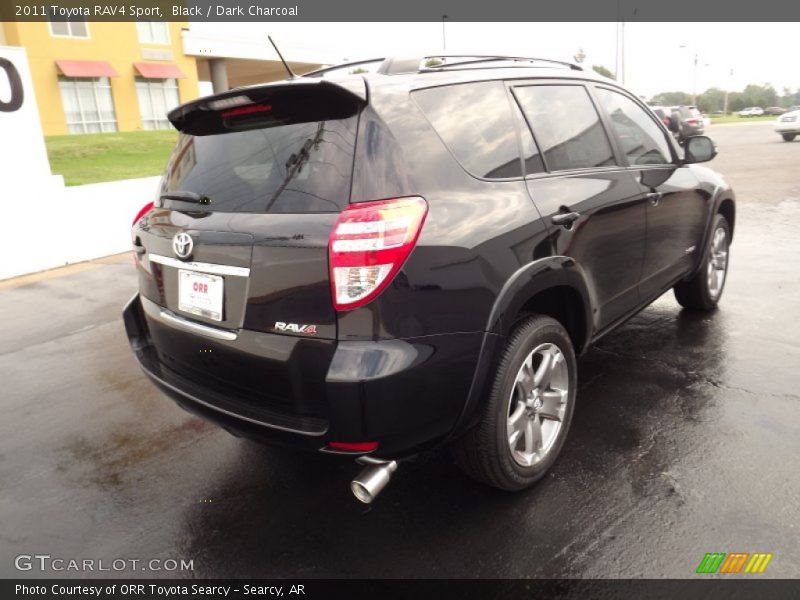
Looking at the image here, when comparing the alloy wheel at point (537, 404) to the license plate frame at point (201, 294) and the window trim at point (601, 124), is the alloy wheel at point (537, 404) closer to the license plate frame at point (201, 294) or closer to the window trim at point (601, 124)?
the window trim at point (601, 124)

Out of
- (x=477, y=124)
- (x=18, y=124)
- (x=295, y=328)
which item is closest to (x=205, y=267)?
(x=295, y=328)

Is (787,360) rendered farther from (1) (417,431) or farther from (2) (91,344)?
(2) (91,344)

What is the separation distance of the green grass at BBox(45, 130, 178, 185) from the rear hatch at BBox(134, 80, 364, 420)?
1211cm

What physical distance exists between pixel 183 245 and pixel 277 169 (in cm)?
51

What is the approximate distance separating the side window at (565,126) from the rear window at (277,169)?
1120 mm

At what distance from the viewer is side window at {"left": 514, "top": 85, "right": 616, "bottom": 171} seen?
2.98 m

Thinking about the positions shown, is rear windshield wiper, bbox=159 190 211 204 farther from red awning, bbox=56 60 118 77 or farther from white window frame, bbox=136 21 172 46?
white window frame, bbox=136 21 172 46

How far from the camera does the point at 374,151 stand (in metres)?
2.21

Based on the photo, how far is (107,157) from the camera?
1794cm

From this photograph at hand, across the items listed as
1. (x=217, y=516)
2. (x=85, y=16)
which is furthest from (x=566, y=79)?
(x=85, y=16)

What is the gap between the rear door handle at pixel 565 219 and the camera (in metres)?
2.76

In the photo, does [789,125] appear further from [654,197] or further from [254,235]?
[254,235]

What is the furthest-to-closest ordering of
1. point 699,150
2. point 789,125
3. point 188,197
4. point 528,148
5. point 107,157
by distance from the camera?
point 789,125
point 107,157
point 699,150
point 528,148
point 188,197

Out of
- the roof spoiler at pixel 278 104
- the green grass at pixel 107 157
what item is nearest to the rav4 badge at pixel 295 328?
the roof spoiler at pixel 278 104
